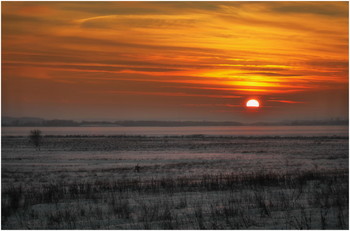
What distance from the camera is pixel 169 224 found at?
966cm

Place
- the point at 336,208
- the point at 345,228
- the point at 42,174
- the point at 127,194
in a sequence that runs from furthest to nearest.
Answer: the point at 42,174, the point at 127,194, the point at 336,208, the point at 345,228

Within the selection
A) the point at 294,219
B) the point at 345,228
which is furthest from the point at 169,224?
the point at 345,228

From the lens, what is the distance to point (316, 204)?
1141 centimetres

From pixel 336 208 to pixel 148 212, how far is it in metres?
4.52

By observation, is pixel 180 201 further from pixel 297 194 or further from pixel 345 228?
pixel 345 228

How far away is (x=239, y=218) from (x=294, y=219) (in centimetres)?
119

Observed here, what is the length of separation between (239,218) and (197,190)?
532cm

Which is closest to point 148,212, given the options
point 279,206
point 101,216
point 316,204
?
point 101,216

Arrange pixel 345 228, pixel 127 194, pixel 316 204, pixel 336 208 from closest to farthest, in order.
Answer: pixel 345 228 < pixel 336 208 < pixel 316 204 < pixel 127 194

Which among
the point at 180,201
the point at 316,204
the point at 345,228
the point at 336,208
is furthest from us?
the point at 180,201

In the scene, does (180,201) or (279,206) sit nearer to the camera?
(279,206)

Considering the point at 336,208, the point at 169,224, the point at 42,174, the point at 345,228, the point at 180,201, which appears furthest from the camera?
the point at 42,174

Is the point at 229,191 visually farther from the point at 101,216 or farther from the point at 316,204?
the point at 101,216

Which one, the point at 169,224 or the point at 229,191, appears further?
the point at 229,191
